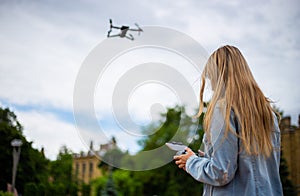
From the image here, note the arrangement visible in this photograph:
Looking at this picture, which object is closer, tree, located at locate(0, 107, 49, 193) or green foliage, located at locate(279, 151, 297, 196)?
green foliage, located at locate(279, 151, 297, 196)

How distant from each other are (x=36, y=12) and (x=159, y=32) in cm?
1237

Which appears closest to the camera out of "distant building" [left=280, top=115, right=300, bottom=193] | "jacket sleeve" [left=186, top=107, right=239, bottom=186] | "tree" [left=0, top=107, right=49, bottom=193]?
"jacket sleeve" [left=186, top=107, right=239, bottom=186]

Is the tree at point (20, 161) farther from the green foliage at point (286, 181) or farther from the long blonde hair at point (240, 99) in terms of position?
the long blonde hair at point (240, 99)

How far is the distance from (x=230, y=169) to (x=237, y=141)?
11 cm

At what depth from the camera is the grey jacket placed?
1.67 m

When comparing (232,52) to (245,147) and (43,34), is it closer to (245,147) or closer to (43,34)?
(245,147)

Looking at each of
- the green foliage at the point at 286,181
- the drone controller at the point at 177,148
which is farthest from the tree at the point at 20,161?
the drone controller at the point at 177,148

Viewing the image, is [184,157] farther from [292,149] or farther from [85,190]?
[85,190]

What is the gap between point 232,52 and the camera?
1899mm

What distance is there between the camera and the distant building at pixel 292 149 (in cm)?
2453

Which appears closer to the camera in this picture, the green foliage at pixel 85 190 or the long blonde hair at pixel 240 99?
the long blonde hair at pixel 240 99

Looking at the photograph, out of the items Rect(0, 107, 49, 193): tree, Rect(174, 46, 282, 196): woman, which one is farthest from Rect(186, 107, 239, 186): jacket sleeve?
Rect(0, 107, 49, 193): tree

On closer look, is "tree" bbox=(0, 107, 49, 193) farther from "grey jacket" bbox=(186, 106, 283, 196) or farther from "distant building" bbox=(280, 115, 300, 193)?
"grey jacket" bbox=(186, 106, 283, 196)

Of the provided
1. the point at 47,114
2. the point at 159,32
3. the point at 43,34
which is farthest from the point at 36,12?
the point at 159,32
